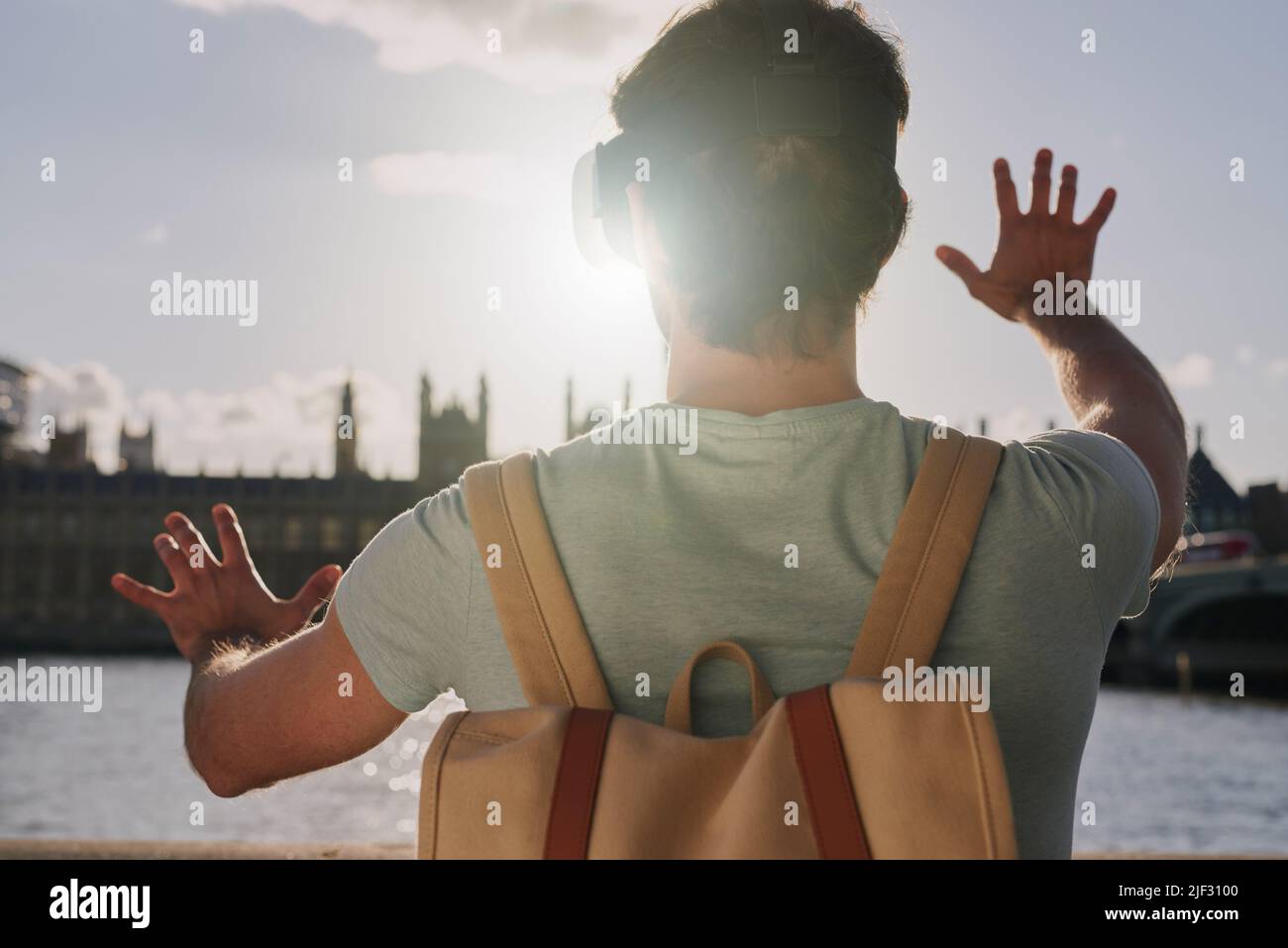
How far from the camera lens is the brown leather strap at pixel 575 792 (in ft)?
3.20

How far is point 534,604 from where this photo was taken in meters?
1.07

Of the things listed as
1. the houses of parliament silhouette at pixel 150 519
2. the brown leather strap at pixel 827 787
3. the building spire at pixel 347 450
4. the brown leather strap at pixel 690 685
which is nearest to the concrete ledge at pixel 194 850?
the brown leather strap at pixel 690 685

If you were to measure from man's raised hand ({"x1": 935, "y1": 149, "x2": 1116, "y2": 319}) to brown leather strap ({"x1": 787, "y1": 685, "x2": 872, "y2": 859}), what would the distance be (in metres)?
0.79

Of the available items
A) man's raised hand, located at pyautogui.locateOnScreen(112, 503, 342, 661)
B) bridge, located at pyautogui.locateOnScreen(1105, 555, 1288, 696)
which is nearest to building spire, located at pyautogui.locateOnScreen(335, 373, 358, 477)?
bridge, located at pyautogui.locateOnScreen(1105, 555, 1288, 696)

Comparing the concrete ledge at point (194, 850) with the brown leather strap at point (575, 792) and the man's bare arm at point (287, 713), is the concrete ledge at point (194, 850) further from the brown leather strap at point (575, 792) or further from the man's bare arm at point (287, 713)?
the brown leather strap at point (575, 792)

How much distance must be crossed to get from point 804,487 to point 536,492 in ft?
0.80

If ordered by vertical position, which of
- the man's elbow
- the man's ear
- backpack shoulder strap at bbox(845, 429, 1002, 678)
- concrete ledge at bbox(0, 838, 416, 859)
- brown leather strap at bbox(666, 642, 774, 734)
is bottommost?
concrete ledge at bbox(0, 838, 416, 859)

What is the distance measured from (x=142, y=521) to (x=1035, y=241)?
198ft

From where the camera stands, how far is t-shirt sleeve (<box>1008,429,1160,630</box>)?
3.79 feet

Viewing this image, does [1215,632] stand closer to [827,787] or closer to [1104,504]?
[1104,504]

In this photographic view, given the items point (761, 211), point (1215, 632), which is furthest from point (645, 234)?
point (1215, 632)

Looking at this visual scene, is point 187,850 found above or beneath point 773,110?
beneath

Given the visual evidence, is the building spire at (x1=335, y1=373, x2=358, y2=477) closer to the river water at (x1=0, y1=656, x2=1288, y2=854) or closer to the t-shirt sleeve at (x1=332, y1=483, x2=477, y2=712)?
the river water at (x1=0, y1=656, x2=1288, y2=854)
